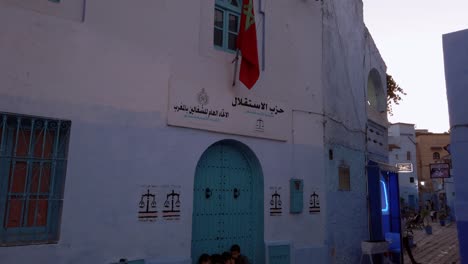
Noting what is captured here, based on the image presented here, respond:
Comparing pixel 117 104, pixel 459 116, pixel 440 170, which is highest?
pixel 459 116

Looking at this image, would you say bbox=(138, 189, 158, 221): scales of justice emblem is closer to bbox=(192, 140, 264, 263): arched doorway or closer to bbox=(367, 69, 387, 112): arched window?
bbox=(192, 140, 264, 263): arched doorway

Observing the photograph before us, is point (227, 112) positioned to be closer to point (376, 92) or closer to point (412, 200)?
point (376, 92)

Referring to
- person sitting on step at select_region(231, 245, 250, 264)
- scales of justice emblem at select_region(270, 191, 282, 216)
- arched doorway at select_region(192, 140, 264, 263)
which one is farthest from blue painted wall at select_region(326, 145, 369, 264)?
person sitting on step at select_region(231, 245, 250, 264)

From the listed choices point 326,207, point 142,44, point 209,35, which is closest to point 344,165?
point 326,207

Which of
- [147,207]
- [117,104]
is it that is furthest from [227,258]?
[117,104]

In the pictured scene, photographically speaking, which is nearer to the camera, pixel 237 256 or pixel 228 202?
pixel 237 256

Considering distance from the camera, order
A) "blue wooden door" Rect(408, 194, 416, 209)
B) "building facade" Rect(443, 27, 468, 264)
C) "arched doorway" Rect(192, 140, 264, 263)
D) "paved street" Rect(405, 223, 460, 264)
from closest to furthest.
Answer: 1. "arched doorway" Rect(192, 140, 264, 263)
2. "building facade" Rect(443, 27, 468, 264)
3. "paved street" Rect(405, 223, 460, 264)
4. "blue wooden door" Rect(408, 194, 416, 209)

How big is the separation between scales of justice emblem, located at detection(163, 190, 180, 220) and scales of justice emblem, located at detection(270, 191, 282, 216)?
→ 1815 millimetres

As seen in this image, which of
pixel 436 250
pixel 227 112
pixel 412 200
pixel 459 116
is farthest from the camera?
pixel 412 200

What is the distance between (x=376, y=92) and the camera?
12.4 m

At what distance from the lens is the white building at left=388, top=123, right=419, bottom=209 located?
34.6m

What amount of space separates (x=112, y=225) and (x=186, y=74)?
244cm

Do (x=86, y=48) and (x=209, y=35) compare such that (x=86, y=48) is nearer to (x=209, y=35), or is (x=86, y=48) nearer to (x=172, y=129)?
(x=172, y=129)

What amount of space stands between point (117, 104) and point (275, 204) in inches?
125
